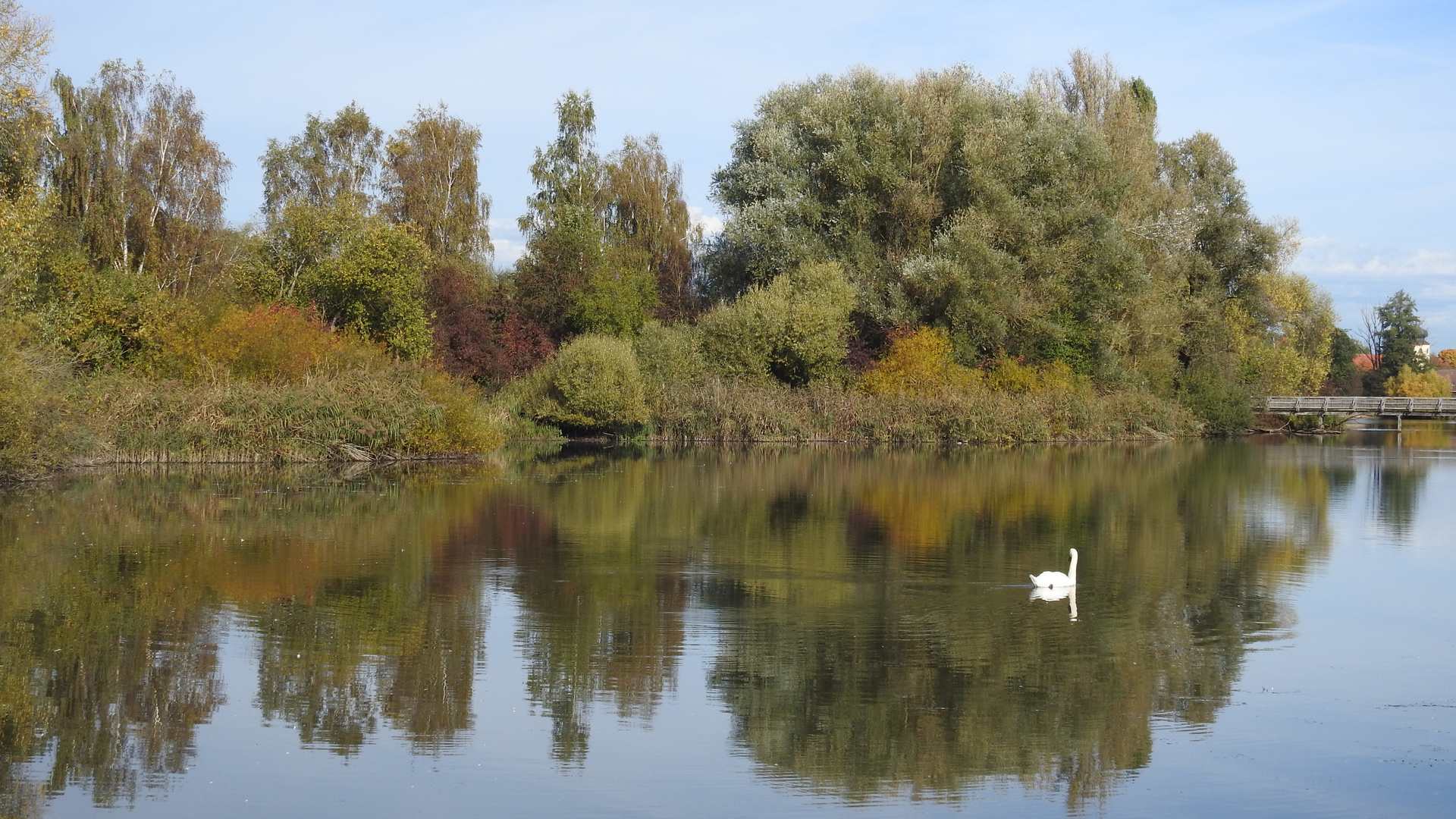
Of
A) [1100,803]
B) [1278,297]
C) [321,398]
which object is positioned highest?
[1278,297]

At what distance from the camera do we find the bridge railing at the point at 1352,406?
6550 centimetres

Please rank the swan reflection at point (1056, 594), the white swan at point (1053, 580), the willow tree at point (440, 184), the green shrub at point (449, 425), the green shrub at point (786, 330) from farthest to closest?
the willow tree at point (440, 184) < the green shrub at point (786, 330) < the green shrub at point (449, 425) < the white swan at point (1053, 580) < the swan reflection at point (1056, 594)

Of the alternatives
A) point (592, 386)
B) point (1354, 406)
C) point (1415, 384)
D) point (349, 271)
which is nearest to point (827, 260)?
point (592, 386)

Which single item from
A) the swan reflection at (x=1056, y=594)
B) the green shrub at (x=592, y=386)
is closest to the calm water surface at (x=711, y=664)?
the swan reflection at (x=1056, y=594)

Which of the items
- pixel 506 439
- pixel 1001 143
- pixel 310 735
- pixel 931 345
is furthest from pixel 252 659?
pixel 1001 143

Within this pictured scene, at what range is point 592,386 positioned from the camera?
140 feet

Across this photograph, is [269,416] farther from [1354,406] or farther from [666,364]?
[1354,406]

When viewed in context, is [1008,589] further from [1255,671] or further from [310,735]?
[310,735]

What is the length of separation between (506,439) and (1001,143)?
848 inches

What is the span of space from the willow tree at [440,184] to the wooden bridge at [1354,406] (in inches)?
1474

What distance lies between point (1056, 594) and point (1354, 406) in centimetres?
6158

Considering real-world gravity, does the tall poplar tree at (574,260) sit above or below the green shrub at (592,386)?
above

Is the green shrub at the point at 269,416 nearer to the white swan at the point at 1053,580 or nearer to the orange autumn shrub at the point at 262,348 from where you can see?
the orange autumn shrub at the point at 262,348

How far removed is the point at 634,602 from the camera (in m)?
14.0
